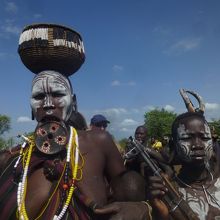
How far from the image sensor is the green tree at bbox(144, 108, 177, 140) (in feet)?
165

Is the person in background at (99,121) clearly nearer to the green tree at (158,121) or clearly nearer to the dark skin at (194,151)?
the dark skin at (194,151)

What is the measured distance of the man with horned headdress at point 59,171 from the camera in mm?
2262

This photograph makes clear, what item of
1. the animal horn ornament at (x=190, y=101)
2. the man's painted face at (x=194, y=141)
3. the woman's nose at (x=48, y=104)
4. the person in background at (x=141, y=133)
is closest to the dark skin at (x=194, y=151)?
the man's painted face at (x=194, y=141)

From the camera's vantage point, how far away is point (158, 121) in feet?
176

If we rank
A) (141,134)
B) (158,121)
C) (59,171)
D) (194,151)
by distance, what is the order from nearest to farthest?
(59,171)
(194,151)
(141,134)
(158,121)

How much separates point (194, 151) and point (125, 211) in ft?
3.30

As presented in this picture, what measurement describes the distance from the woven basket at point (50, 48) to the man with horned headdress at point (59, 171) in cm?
14

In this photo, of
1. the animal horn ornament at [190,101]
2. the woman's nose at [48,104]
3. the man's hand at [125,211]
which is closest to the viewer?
the man's hand at [125,211]

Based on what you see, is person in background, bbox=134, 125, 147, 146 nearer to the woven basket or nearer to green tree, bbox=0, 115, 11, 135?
the woven basket

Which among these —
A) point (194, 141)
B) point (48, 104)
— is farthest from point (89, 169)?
point (194, 141)

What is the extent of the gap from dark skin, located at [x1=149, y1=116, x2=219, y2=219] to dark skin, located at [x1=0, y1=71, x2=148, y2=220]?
2.39ft

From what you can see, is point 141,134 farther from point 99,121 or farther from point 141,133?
point 99,121

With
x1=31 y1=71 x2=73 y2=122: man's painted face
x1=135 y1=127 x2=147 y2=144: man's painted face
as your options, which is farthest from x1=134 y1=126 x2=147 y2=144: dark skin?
x1=31 y1=71 x2=73 y2=122: man's painted face

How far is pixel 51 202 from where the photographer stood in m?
2.28
